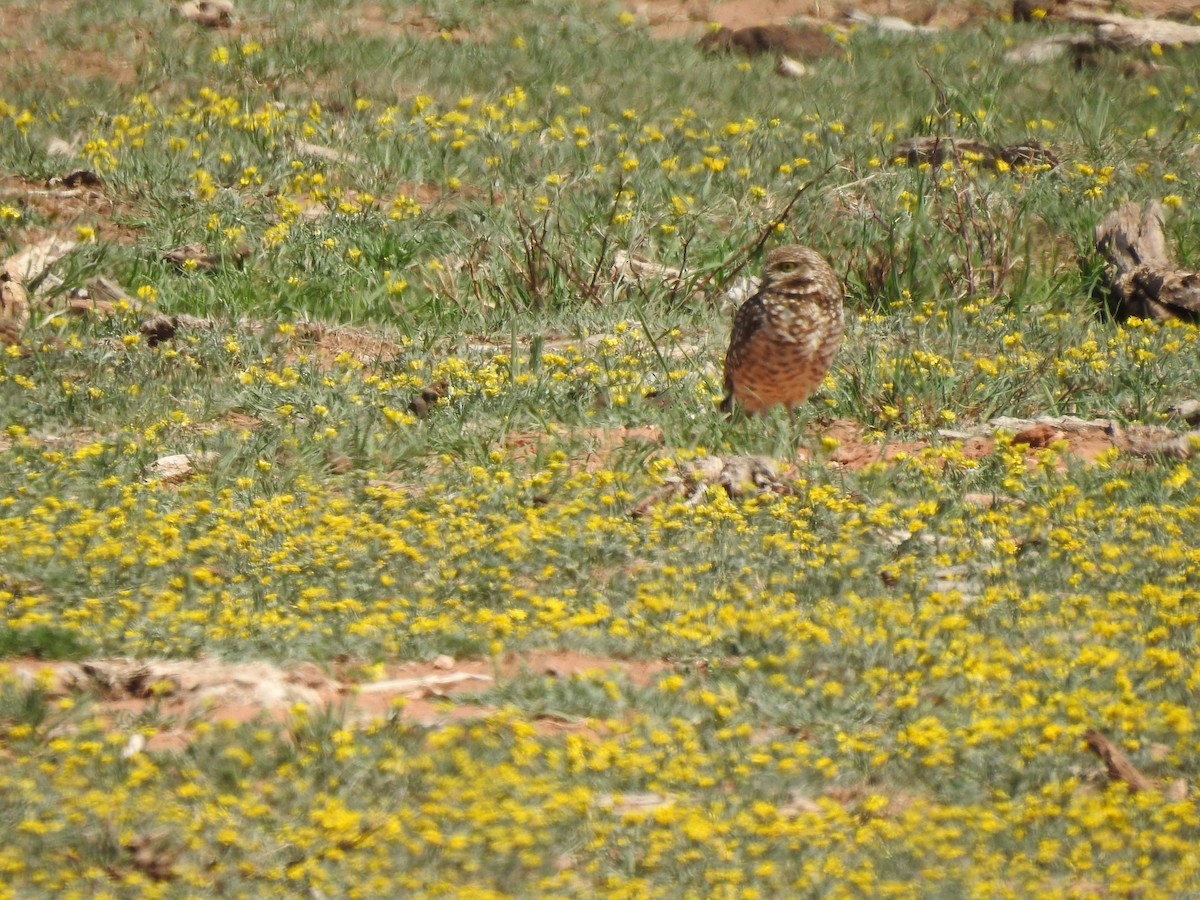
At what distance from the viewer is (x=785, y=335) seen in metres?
6.66

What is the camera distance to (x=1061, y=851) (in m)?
3.71

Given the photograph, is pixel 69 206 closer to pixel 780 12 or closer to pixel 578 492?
pixel 578 492

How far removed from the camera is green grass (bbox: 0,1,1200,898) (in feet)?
12.4

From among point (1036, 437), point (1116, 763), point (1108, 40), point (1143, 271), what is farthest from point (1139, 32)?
point (1116, 763)

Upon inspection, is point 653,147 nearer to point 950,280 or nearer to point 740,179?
point 740,179

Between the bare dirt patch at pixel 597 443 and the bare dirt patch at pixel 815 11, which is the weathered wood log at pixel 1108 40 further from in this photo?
the bare dirt patch at pixel 597 443

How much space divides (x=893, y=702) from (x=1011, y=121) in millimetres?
7065

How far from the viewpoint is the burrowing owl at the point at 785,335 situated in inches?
263

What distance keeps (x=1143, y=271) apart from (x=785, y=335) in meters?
2.66

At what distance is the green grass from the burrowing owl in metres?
0.19

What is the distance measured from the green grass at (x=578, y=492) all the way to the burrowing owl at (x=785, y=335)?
0.62ft

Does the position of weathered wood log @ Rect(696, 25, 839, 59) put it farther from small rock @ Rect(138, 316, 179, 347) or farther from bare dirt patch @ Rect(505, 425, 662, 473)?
bare dirt patch @ Rect(505, 425, 662, 473)

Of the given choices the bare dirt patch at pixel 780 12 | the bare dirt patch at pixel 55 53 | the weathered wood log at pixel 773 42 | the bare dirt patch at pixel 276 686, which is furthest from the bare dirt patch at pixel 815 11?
the bare dirt patch at pixel 276 686

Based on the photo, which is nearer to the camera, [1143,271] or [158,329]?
[158,329]
